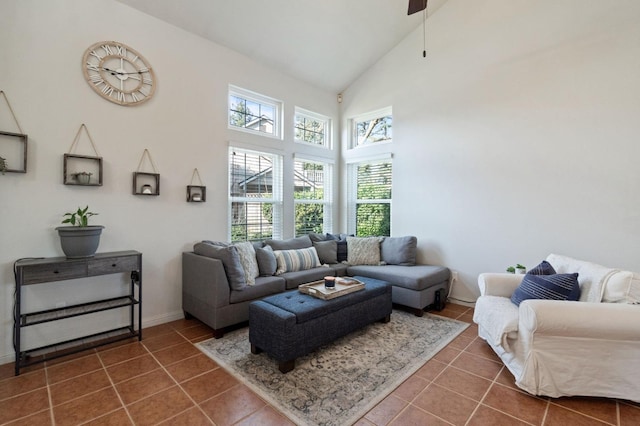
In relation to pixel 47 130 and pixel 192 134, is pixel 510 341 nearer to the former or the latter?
pixel 192 134

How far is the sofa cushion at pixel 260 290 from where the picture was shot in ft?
9.73

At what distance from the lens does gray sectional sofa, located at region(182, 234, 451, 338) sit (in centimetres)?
292

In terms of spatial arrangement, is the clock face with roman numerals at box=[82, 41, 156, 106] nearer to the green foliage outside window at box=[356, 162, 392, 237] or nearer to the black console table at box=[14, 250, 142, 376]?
the black console table at box=[14, 250, 142, 376]

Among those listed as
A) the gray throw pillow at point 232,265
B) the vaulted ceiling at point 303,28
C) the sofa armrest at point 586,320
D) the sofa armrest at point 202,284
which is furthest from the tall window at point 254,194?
the sofa armrest at point 586,320

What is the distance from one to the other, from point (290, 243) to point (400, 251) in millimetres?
1534

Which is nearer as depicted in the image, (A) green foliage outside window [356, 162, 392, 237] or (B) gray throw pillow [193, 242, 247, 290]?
(B) gray throw pillow [193, 242, 247, 290]

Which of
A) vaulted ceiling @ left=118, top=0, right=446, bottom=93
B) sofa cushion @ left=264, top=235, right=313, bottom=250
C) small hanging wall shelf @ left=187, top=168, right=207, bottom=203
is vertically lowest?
sofa cushion @ left=264, top=235, right=313, bottom=250

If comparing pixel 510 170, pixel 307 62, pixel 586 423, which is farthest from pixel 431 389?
pixel 307 62

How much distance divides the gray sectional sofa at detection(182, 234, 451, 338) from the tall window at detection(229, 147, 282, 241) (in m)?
0.40

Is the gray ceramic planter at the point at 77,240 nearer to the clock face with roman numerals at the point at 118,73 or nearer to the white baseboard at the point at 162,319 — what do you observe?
the white baseboard at the point at 162,319

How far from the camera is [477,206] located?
3.73 meters

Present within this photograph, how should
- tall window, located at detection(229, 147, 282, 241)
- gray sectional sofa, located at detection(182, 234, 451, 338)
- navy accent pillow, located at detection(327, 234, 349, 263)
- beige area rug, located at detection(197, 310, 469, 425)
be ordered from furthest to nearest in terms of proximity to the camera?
navy accent pillow, located at detection(327, 234, 349, 263) → tall window, located at detection(229, 147, 282, 241) → gray sectional sofa, located at detection(182, 234, 451, 338) → beige area rug, located at detection(197, 310, 469, 425)

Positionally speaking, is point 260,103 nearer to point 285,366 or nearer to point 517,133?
point 517,133

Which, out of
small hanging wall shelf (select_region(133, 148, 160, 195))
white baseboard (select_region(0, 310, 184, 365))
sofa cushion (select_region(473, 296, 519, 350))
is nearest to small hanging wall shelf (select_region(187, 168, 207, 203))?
small hanging wall shelf (select_region(133, 148, 160, 195))
